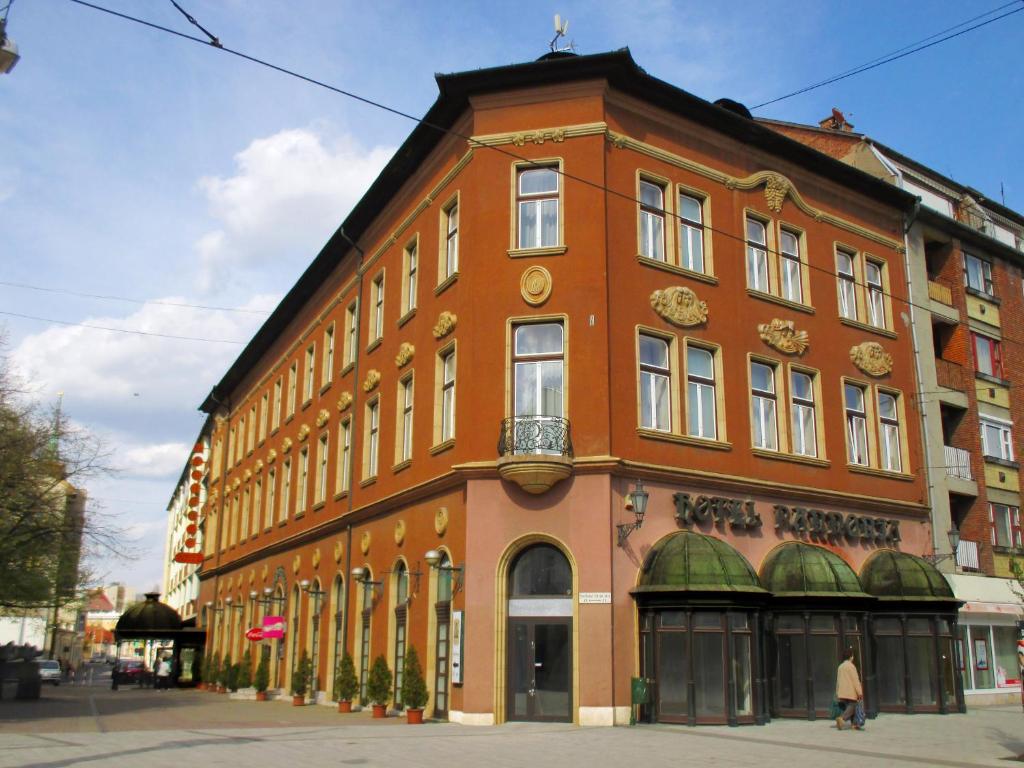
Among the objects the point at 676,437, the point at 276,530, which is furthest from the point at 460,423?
the point at 276,530

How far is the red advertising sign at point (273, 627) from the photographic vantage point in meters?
34.5

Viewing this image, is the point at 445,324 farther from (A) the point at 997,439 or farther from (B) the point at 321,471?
(A) the point at 997,439

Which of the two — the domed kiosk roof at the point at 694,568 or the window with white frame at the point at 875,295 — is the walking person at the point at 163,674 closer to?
the domed kiosk roof at the point at 694,568

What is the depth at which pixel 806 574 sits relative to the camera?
22125mm

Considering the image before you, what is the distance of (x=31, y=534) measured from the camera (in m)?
27.0

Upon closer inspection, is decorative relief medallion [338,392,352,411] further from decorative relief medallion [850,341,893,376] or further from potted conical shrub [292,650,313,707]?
decorative relief medallion [850,341,893,376]

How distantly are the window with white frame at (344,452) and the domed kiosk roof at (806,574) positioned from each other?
1388cm

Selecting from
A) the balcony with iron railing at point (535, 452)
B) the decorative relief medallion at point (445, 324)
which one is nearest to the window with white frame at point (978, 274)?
the decorative relief medallion at point (445, 324)

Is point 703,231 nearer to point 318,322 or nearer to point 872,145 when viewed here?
point 872,145

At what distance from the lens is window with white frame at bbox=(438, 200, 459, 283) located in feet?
80.4

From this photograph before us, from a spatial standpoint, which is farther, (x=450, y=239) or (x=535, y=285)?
(x=450, y=239)

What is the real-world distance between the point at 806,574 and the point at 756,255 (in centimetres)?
829

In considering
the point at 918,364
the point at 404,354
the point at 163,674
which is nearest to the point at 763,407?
the point at 918,364

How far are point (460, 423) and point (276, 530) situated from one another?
64.3ft
